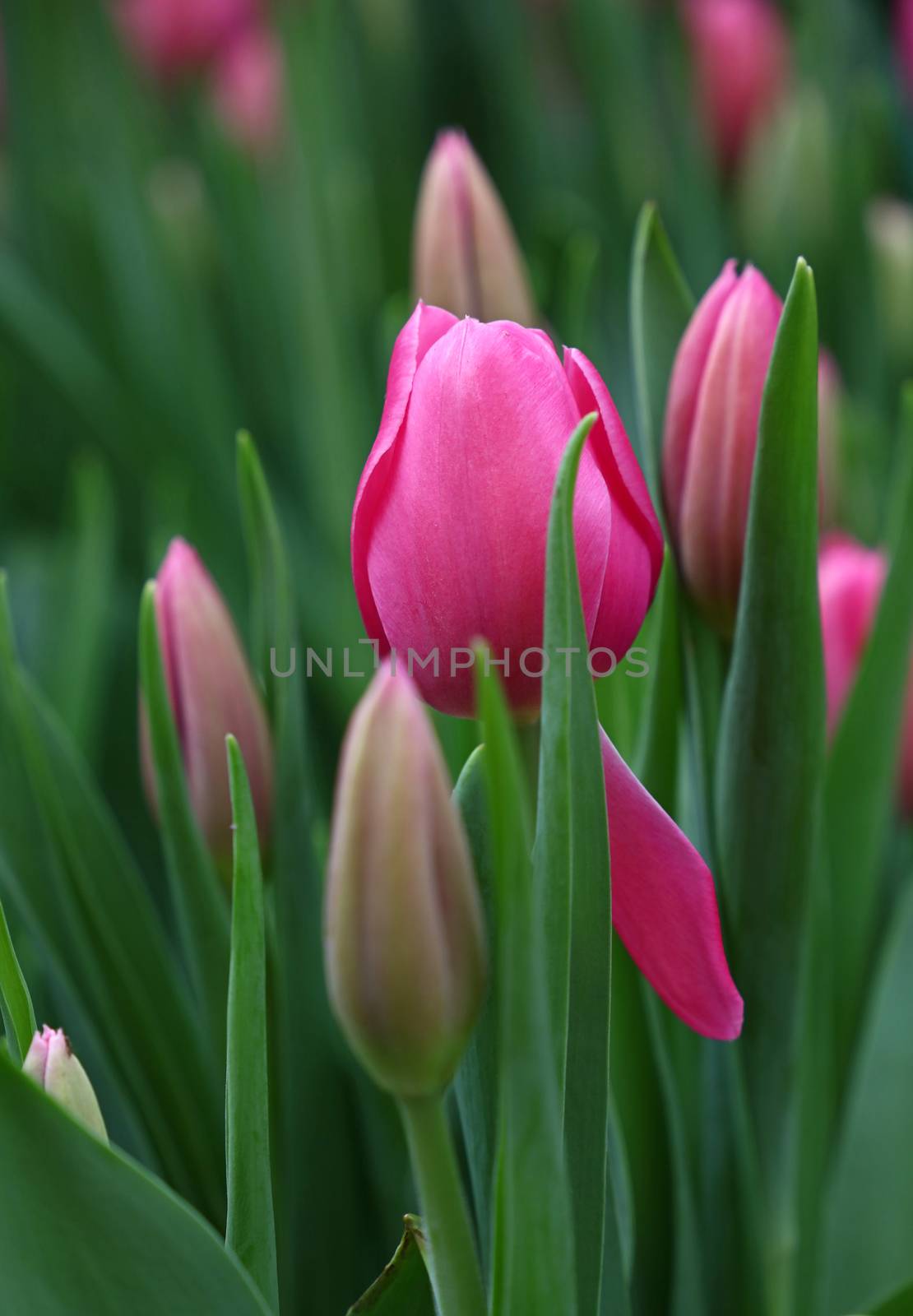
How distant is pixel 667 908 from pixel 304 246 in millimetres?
669

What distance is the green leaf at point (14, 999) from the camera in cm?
26

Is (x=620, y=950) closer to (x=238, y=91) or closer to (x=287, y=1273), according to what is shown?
(x=287, y=1273)

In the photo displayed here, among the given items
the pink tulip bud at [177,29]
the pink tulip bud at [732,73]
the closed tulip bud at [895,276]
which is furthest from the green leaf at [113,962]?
the pink tulip bud at [177,29]

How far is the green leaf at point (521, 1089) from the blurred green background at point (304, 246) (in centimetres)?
37

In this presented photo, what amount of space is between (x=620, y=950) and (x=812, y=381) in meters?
0.15

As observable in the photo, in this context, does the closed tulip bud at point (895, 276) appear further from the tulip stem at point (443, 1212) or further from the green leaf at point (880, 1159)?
the tulip stem at point (443, 1212)

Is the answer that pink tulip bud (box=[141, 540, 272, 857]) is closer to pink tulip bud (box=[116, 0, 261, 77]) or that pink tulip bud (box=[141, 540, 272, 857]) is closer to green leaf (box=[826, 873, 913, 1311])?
green leaf (box=[826, 873, 913, 1311])

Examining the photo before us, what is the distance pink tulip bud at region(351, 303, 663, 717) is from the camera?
24cm

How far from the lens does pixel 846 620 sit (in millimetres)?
447

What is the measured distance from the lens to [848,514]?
0.60 meters

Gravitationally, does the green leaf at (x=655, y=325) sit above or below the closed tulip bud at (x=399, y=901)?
above

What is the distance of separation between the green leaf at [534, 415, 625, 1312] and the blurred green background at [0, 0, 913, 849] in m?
0.35

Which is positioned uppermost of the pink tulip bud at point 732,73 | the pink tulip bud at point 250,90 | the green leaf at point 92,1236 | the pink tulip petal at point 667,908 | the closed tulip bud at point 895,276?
the pink tulip bud at point 250,90

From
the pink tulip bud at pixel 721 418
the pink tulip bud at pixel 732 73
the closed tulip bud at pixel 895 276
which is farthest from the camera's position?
the pink tulip bud at pixel 732 73
